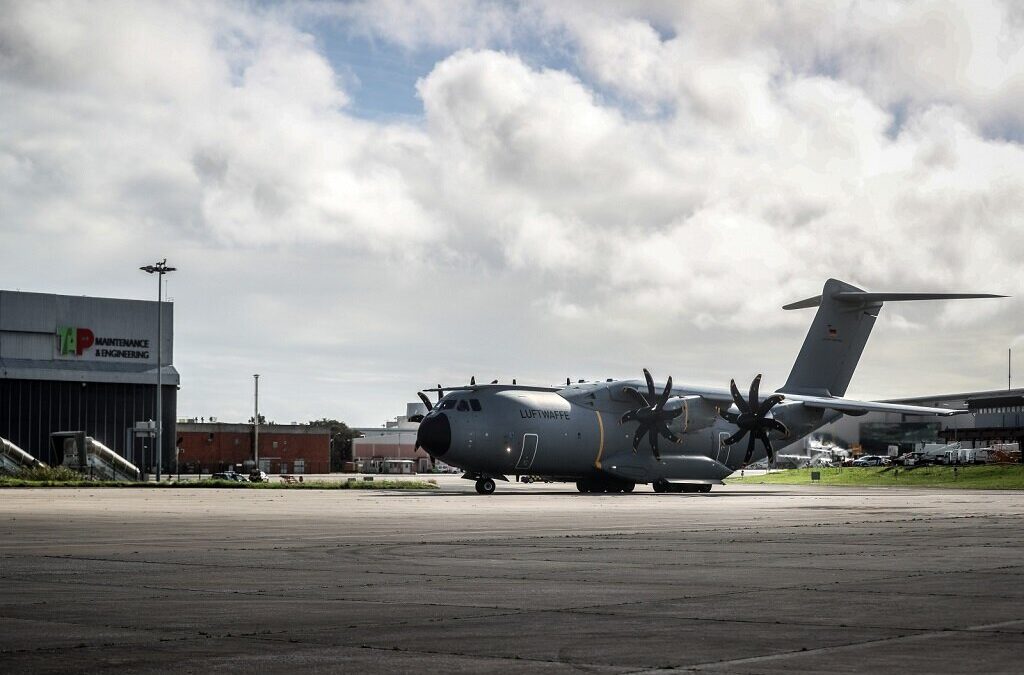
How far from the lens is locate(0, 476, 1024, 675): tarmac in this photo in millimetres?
7734

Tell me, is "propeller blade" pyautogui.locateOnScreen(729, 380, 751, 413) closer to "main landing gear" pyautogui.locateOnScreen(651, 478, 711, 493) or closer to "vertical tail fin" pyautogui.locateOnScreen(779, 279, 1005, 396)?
"main landing gear" pyautogui.locateOnScreen(651, 478, 711, 493)

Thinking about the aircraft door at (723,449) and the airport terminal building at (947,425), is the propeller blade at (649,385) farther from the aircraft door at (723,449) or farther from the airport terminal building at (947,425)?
the airport terminal building at (947,425)

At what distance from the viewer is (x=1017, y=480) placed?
235 feet

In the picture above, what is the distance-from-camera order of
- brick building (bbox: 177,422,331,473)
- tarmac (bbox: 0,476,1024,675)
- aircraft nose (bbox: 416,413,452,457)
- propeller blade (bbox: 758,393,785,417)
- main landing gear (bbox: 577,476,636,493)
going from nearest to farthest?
1. tarmac (bbox: 0,476,1024,675)
2. aircraft nose (bbox: 416,413,452,457)
3. propeller blade (bbox: 758,393,785,417)
4. main landing gear (bbox: 577,476,636,493)
5. brick building (bbox: 177,422,331,473)

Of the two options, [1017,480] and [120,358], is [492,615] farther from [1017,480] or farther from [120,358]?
[120,358]

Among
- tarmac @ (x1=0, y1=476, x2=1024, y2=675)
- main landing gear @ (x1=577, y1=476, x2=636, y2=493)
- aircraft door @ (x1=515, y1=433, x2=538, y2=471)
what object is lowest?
main landing gear @ (x1=577, y1=476, x2=636, y2=493)

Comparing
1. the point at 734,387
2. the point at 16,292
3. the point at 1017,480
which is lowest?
the point at 1017,480

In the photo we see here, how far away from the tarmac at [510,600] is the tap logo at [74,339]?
288ft

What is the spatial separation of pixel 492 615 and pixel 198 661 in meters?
3.06

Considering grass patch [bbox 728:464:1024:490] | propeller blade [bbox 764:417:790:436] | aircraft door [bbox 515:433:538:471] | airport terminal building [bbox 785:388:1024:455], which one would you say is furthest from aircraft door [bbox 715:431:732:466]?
airport terminal building [bbox 785:388:1024:455]

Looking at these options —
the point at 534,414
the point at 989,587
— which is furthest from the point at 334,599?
the point at 534,414

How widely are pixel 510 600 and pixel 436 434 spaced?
4313 cm

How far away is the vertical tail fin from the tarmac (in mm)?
44986

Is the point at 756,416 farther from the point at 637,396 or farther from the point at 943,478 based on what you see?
the point at 943,478
